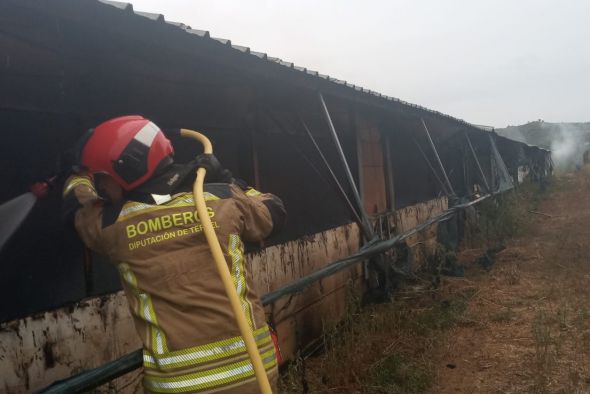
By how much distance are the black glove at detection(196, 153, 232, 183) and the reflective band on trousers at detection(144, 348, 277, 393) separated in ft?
2.55

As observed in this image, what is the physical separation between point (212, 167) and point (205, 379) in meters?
0.84

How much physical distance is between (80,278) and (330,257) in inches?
136

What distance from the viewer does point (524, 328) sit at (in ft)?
17.7

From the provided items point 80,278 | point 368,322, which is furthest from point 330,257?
point 80,278

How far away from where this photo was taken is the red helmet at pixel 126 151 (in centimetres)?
178

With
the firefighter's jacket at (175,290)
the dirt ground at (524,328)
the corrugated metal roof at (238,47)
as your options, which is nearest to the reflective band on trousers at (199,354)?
the firefighter's jacket at (175,290)

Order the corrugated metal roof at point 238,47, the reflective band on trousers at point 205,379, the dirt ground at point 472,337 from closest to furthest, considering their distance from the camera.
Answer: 1. the reflective band on trousers at point 205,379
2. the corrugated metal roof at point 238,47
3. the dirt ground at point 472,337

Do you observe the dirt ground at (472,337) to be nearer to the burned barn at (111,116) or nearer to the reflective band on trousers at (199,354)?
the burned barn at (111,116)

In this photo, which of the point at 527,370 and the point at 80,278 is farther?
the point at 527,370

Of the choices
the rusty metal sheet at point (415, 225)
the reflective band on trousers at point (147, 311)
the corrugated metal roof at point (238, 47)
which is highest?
the corrugated metal roof at point (238, 47)

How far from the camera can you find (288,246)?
4812 mm

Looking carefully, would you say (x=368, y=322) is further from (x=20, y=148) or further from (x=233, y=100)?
(x=20, y=148)

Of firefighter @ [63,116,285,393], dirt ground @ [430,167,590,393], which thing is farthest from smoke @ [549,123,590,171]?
firefighter @ [63,116,285,393]

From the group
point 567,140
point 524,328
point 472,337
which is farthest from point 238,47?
point 567,140
